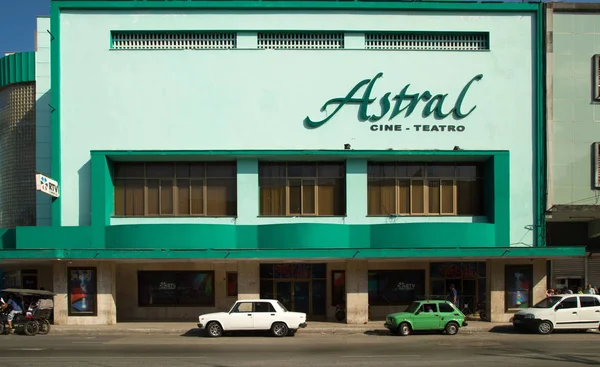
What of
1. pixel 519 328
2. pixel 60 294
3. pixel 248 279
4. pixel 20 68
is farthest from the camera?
pixel 20 68

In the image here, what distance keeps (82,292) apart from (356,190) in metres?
12.5

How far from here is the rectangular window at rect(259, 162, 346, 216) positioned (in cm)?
2805

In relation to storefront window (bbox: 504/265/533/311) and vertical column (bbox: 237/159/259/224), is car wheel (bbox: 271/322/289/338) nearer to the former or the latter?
vertical column (bbox: 237/159/259/224)

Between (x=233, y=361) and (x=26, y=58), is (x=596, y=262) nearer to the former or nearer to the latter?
(x=233, y=361)

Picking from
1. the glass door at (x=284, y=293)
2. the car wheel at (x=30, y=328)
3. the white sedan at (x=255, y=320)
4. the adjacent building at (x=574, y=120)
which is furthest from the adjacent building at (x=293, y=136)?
the white sedan at (x=255, y=320)

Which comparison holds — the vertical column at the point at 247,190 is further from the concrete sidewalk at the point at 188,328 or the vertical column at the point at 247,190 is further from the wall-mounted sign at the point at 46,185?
the wall-mounted sign at the point at 46,185

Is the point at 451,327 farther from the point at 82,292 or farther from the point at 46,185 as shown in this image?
the point at 46,185

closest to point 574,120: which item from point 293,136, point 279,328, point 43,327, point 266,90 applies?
point 293,136

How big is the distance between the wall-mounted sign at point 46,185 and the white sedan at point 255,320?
860 cm

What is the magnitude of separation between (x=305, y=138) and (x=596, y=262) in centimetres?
1489

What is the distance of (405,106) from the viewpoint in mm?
27781

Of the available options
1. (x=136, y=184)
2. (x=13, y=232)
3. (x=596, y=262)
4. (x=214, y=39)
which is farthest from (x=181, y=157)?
(x=596, y=262)

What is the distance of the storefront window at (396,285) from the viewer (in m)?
29.9

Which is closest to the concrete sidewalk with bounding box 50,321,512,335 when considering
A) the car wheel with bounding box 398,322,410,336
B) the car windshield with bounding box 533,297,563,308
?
the car wheel with bounding box 398,322,410,336
